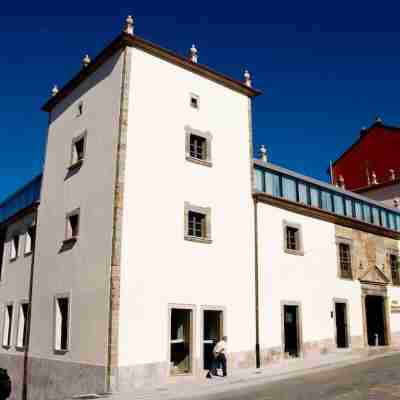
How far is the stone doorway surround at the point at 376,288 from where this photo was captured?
86.8 feet

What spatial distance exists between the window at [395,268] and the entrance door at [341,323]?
237 inches

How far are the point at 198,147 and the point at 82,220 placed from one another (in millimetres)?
5579

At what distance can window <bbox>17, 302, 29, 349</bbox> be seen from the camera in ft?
72.0

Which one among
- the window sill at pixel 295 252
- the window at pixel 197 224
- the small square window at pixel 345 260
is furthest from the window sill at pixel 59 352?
the small square window at pixel 345 260

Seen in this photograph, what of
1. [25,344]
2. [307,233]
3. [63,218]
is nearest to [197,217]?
[63,218]

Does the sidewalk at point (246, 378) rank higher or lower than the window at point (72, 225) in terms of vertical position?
lower

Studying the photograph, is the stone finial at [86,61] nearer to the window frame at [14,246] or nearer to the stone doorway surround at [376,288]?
the window frame at [14,246]

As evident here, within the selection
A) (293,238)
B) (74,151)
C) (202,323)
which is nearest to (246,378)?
(202,323)

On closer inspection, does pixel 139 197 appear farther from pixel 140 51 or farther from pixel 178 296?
pixel 140 51

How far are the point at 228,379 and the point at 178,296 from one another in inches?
130

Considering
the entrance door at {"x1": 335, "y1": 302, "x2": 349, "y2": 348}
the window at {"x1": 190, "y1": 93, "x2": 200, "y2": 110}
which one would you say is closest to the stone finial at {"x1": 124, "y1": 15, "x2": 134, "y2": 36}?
the window at {"x1": 190, "y1": 93, "x2": 200, "y2": 110}

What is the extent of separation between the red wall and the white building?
52.0ft

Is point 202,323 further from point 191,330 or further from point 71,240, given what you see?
point 71,240

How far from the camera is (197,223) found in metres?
19.1
